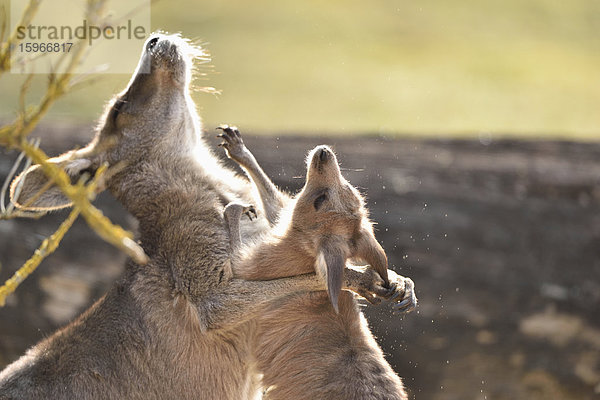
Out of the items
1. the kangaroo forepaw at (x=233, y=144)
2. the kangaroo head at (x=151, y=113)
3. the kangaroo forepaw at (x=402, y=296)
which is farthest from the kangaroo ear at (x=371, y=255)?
the kangaroo head at (x=151, y=113)

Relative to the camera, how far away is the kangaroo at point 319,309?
16.4 ft

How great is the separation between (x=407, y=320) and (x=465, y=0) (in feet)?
62.3

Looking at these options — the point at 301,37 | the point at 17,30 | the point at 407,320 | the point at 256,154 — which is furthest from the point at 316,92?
the point at 17,30

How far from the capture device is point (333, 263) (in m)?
4.80

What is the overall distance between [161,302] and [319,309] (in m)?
1.19

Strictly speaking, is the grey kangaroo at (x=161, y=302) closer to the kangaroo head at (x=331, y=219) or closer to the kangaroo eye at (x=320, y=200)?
the kangaroo head at (x=331, y=219)

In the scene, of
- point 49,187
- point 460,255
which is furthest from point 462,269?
point 49,187

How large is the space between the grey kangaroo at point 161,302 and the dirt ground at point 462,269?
2.37 m

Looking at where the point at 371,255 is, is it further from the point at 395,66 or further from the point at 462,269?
the point at 395,66

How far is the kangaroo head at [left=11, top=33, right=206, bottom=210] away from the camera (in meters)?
6.15

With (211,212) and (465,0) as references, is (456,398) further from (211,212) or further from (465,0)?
(465,0)

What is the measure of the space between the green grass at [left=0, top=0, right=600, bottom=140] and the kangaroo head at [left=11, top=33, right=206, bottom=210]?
Answer: 31.1ft

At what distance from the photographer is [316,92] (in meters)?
19.2

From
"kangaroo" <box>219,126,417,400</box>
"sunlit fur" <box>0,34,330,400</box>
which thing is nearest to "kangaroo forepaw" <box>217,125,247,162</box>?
"sunlit fur" <box>0,34,330,400</box>
